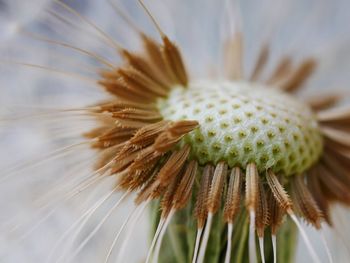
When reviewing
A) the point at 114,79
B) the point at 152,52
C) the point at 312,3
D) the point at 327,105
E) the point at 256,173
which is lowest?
the point at 256,173

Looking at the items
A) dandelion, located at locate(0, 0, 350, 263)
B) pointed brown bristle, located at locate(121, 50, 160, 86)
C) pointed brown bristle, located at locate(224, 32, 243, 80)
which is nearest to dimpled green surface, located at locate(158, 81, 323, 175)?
dandelion, located at locate(0, 0, 350, 263)

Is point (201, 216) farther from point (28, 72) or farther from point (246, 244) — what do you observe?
point (28, 72)

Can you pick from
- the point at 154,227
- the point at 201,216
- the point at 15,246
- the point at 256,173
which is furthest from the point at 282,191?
the point at 15,246

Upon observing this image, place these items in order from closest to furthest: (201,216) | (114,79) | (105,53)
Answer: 1. (201,216)
2. (114,79)
3. (105,53)

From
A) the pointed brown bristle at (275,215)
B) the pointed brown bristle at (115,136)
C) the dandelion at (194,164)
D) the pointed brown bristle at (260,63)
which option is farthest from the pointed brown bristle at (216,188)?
the pointed brown bristle at (260,63)

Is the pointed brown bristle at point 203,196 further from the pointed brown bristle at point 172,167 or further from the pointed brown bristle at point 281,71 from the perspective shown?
the pointed brown bristle at point 281,71

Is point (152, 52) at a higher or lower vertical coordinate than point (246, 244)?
higher

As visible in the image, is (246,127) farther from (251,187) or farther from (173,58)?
(173,58)
